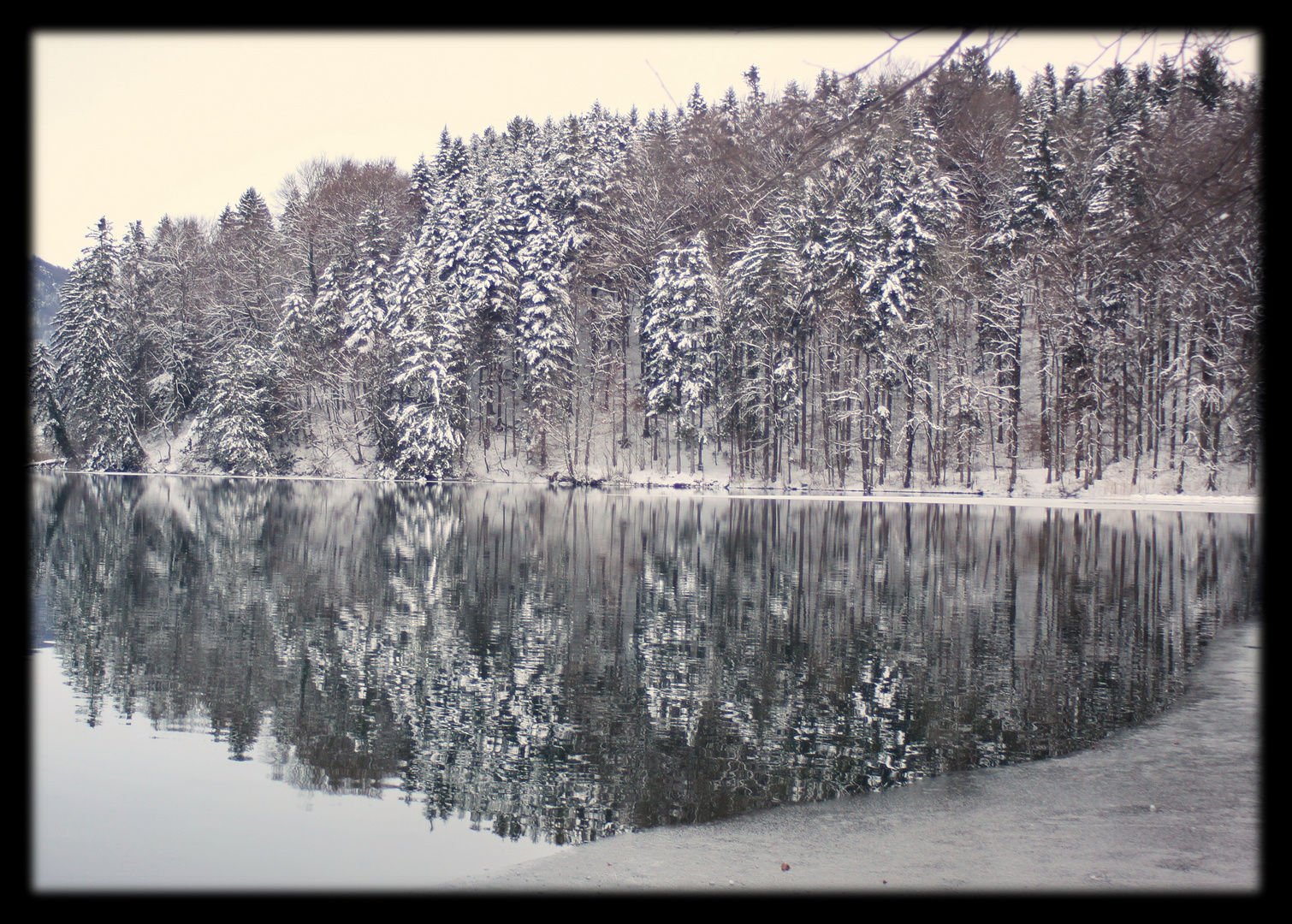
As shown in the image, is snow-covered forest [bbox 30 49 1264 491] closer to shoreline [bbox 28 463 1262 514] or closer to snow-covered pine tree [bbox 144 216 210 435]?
snow-covered pine tree [bbox 144 216 210 435]

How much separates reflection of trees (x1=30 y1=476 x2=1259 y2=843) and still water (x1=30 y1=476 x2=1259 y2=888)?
0.05 metres

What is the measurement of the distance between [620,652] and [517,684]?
215 centimetres

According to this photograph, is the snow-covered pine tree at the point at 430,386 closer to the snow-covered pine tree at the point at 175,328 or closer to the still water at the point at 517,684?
the snow-covered pine tree at the point at 175,328

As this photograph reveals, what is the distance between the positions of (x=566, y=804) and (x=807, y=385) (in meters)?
58.0

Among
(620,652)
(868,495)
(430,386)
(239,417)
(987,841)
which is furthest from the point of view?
(239,417)

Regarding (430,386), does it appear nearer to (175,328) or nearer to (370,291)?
(370,291)

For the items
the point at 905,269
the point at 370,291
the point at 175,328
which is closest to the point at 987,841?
the point at 905,269

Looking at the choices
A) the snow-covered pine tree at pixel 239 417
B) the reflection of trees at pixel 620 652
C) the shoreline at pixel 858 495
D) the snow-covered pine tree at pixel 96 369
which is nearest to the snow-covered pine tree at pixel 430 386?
the shoreline at pixel 858 495

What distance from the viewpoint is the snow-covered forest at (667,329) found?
53.2m

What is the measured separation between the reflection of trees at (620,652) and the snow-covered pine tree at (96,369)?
140ft

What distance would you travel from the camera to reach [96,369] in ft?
214

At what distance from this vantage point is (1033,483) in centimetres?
5344

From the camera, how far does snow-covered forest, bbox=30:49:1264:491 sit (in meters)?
Answer: 53.2

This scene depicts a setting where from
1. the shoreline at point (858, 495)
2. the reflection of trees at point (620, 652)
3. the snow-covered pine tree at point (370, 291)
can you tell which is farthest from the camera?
the snow-covered pine tree at point (370, 291)
